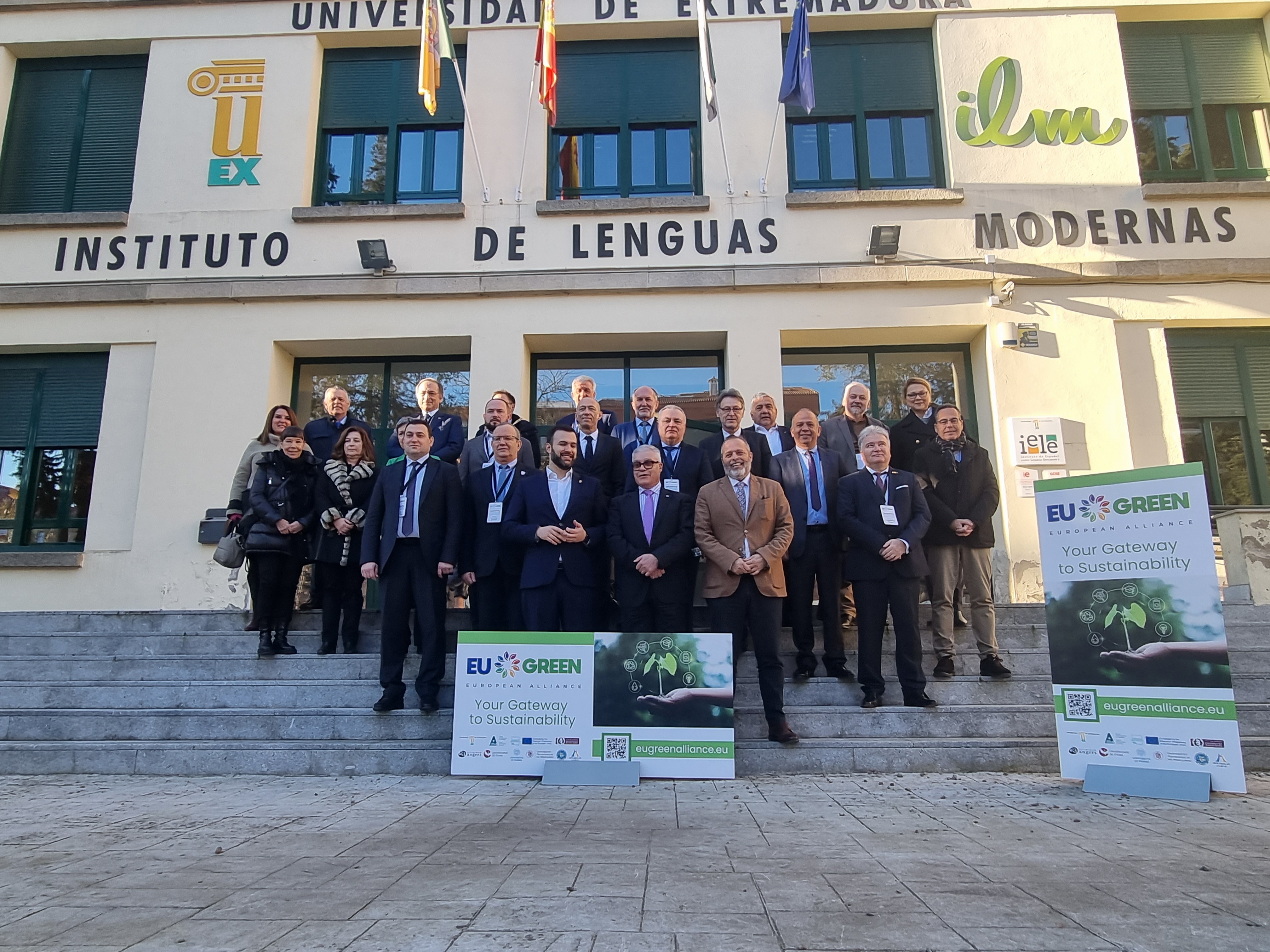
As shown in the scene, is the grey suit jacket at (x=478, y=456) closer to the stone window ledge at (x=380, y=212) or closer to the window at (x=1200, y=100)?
the stone window ledge at (x=380, y=212)

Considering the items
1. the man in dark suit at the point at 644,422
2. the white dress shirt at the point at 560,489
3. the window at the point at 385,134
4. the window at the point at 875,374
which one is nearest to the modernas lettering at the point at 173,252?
the window at the point at 385,134

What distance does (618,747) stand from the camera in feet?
17.6

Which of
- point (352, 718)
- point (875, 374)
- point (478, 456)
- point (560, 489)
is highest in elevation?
point (875, 374)

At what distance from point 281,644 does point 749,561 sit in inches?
150

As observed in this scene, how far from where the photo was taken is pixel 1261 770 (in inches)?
213

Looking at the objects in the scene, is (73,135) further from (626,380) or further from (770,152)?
(770,152)

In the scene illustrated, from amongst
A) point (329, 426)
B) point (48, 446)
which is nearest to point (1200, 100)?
point (329, 426)

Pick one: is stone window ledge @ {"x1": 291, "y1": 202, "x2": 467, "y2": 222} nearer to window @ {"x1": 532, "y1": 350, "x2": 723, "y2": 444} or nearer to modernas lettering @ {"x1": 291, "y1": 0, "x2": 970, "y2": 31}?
window @ {"x1": 532, "y1": 350, "x2": 723, "y2": 444}

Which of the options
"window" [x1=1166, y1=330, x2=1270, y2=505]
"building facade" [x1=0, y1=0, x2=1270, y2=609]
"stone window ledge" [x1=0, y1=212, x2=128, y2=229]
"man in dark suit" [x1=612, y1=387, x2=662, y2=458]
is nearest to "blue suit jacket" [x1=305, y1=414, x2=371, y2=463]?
"building facade" [x1=0, y1=0, x2=1270, y2=609]

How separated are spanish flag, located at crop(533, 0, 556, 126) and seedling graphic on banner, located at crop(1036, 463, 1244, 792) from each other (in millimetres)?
7042

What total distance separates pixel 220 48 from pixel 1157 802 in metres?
12.6

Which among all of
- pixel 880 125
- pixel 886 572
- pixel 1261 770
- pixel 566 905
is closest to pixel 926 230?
pixel 880 125

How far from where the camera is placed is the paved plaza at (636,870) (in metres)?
2.62

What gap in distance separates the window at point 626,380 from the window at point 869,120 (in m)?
2.50
